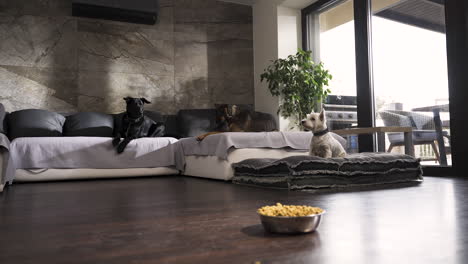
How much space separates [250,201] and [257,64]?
4913 mm

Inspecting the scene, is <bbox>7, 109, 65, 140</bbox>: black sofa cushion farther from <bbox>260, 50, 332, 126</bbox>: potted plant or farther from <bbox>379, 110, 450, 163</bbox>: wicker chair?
<bbox>379, 110, 450, 163</bbox>: wicker chair

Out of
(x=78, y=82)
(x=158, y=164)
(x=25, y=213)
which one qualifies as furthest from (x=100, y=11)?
(x=25, y=213)

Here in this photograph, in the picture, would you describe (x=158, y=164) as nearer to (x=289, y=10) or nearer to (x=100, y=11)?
(x=100, y=11)

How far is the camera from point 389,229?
144 cm

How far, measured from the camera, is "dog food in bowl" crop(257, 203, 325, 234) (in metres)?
1.38

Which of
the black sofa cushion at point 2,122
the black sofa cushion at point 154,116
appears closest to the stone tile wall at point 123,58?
the black sofa cushion at point 154,116

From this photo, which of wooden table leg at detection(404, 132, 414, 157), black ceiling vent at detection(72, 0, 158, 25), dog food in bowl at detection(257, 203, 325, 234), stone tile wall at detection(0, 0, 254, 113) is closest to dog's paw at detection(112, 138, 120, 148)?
stone tile wall at detection(0, 0, 254, 113)

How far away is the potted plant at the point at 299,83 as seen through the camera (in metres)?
5.83

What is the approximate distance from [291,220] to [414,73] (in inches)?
150

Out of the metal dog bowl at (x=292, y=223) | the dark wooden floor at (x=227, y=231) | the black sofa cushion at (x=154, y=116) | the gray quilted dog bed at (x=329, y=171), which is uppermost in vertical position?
the black sofa cushion at (x=154, y=116)

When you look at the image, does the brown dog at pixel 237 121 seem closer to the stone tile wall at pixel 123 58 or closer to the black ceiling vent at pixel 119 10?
the stone tile wall at pixel 123 58

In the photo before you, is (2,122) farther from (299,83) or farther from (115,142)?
(299,83)

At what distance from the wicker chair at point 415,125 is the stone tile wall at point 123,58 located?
2756 mm

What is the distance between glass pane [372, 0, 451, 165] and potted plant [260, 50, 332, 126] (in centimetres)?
91
